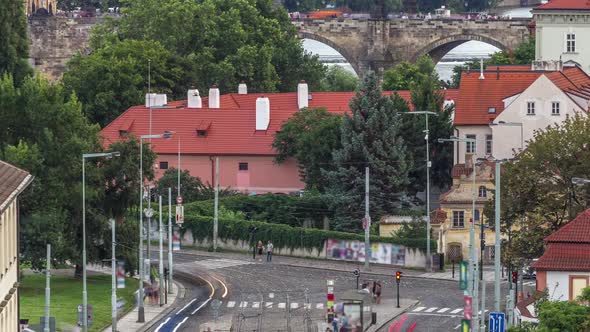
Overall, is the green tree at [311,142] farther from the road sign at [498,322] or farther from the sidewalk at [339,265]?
the road sign at [498,322]

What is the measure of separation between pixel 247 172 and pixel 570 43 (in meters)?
31.4

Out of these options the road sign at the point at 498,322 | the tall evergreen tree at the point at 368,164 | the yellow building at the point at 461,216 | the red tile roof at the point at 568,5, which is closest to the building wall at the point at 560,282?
the road sign at the point at 498,322

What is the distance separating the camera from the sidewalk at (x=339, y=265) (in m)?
123

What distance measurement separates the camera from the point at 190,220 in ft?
436

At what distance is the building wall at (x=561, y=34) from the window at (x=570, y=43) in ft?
0.61

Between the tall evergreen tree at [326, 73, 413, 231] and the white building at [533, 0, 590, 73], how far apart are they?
33.7 m

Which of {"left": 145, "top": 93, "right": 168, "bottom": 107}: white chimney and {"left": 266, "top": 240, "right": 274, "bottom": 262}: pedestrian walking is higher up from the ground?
{"left": 145, "top": 93, "right": 168, "bottom": 107}: white chimney

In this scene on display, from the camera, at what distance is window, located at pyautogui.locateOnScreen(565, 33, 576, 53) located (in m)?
170

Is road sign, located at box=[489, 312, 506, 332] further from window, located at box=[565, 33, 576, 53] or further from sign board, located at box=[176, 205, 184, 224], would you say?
window, located at box=[565, 33, 576, 53]

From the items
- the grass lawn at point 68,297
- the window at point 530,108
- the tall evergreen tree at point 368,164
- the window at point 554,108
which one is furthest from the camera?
the window at point 530,108

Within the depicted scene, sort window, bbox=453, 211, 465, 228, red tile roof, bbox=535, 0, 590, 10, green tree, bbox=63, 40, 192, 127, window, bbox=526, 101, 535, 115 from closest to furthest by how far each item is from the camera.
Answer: window, bbox=453, 211, 465, 228
window, bbox=526, 101, 535, 115
green tree, bbox=63, 40, 192, 127
red tile roof, bbox=535, 0, 590, 10

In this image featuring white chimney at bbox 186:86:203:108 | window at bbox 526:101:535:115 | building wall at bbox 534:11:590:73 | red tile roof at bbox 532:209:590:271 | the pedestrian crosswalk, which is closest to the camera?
red tile roof at bbox 532:209:590:271

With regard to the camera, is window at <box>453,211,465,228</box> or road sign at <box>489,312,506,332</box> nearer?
road sign at <box>489,312,506,332</box>

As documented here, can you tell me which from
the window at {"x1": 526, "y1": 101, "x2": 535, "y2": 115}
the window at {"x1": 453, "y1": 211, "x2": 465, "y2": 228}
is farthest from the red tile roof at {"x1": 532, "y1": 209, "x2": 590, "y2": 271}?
the window at {"x1": 526, "y1": 101, "x2": 535, "y2": 115}
